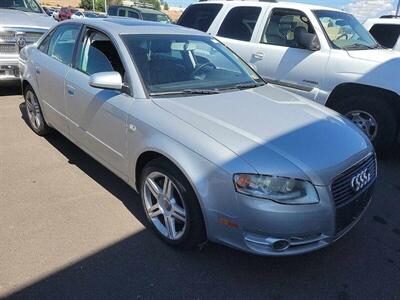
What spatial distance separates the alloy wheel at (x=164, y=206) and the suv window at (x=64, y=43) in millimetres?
1871

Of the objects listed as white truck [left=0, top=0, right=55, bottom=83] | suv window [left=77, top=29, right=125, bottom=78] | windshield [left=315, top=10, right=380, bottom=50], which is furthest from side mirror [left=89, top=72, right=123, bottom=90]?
white truck [left=0, top=0, right=55, bottom=83]

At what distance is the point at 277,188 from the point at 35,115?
3987mm

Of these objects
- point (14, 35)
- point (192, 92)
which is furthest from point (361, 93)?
point (14, 35)

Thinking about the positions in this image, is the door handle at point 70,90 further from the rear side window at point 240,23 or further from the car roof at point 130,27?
the rear side window at point 240,23

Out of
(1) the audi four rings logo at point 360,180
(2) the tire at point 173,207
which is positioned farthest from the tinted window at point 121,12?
(1) the audi four rings logo at point 360,180

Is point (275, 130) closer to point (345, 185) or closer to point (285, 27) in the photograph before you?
point (345, 185)

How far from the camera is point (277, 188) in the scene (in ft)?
8.53

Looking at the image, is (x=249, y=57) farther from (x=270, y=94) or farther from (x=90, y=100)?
(x=90, y=100)

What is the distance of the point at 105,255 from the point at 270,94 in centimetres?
204

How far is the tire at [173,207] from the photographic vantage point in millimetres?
2869

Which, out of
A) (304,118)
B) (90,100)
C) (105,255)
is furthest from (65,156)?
(304,118)

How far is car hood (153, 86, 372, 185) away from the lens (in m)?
2.68

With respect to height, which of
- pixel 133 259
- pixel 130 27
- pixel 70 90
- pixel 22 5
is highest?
pixel 130 27

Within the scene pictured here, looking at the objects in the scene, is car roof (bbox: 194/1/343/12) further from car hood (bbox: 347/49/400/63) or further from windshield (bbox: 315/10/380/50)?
car hood (bbox: 347/49/400/63)
